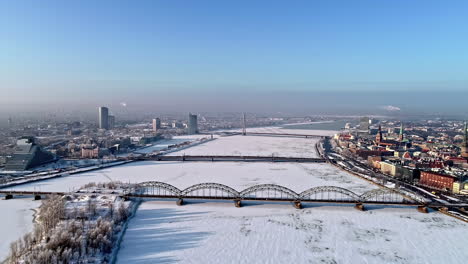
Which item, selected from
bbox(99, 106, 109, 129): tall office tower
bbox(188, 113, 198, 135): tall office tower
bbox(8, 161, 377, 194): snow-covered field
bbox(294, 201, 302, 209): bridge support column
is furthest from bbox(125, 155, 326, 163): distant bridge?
bbox(99, 106, 109, 129): tall office tower

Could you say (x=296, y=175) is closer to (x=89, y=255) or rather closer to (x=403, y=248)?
(x=403, y=248)

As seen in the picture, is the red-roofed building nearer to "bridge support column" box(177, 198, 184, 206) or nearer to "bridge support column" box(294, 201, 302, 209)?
"bridge support column" box(294, 201, 302, 209)

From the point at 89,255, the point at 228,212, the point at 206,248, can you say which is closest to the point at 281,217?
the point at 228,212

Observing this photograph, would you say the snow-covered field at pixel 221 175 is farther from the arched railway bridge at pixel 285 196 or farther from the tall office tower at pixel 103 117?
the tall office tower at pixel 103 117

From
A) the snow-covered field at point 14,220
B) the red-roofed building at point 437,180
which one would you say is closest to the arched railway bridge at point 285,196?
the red-roofed building at point 437,180

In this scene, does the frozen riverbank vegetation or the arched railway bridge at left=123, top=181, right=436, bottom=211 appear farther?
the arched railway bridge at left=123, top=181, right=436, bottom=211

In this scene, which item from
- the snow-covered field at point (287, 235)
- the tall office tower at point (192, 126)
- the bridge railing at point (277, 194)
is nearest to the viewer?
the snow-covered field at point (287, 235)
